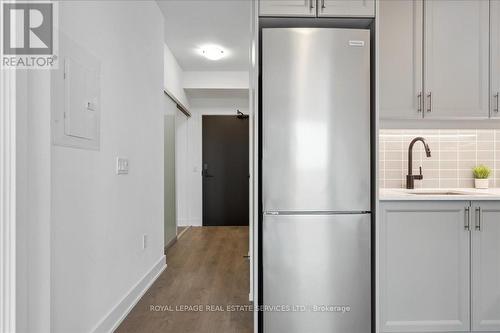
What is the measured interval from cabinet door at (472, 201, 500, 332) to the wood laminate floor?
1452mm

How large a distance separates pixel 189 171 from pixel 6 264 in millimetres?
5175

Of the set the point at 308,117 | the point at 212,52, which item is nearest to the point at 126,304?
the point at 308,117

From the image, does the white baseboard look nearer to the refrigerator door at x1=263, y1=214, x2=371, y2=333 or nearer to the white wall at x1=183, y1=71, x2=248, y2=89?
the refrigerator door at x1=263, y1=214, x2=371, y2=333

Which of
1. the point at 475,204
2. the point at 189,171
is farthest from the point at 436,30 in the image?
the point at 189,171

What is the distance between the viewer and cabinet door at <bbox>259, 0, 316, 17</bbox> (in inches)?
80.9

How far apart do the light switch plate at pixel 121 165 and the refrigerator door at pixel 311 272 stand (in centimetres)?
114

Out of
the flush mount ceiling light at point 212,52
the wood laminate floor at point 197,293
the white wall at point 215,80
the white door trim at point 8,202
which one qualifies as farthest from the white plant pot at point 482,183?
the white wall at point 215,80

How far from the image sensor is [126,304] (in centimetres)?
258

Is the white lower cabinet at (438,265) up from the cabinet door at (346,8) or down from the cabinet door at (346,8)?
down

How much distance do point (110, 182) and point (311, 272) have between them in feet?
4.68

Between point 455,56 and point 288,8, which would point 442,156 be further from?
point 288,8

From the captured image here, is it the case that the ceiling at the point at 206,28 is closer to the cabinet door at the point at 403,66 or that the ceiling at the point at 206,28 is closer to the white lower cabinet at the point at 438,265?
the cabinet door at the point at 403,66

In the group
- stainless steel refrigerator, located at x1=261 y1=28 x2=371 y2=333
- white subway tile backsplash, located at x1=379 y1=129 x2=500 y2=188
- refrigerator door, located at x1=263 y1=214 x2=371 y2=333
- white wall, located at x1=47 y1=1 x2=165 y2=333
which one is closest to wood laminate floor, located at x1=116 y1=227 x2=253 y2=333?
white wall, located at x1=47 y1=1 x2=165 y2=333

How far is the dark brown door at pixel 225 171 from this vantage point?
6555mm
